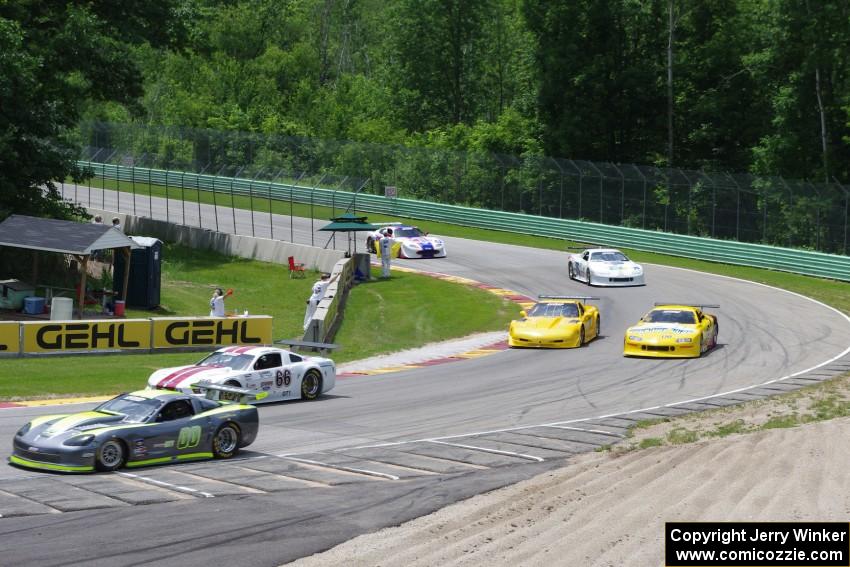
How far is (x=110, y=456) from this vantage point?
54.4 feet

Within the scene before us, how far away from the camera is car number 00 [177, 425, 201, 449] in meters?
17.5

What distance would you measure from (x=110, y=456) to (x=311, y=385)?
316 inches

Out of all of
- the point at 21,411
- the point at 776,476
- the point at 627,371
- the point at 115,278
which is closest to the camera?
the point at 776,476

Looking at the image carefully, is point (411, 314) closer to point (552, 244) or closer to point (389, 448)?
point (552, 244)

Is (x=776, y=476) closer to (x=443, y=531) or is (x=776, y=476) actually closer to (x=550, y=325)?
(x=443, y=531)

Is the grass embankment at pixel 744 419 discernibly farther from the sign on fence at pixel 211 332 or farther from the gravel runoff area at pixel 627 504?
the sign on fence at pixel 211 332

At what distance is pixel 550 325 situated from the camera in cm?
3170

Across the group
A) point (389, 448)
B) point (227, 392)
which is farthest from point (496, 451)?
point (227, 392)

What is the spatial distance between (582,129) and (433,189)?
12.0 m

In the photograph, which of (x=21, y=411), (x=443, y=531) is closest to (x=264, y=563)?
(x=443, y=531)

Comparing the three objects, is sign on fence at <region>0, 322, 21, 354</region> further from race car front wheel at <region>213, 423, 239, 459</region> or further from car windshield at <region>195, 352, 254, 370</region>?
race car front wheel at <region>213, 423, 239, 459</region>

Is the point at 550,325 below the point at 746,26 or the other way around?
below

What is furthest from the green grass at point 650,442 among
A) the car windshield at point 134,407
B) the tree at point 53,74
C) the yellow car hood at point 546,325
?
the tree at point 53,74

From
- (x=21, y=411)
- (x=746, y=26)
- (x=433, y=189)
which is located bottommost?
(x=21, y=411)
